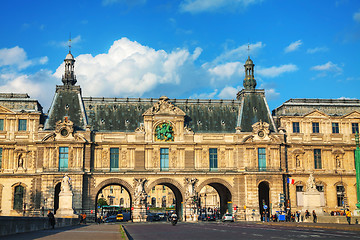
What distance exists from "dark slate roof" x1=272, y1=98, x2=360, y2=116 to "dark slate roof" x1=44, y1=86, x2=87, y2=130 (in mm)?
31937

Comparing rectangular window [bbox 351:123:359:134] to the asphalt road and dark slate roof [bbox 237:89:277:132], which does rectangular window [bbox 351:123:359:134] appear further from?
the asphalt road

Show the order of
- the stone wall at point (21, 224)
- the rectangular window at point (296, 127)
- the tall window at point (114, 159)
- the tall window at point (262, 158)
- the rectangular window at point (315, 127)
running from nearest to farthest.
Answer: the stone wall at point (21, 224) < the tall window at point (114, 159) < the tall window at point (262, 158) < the rectangular window at point (296, 127) < the rectangular window at point (315, 127)

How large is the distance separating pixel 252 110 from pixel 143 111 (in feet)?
58.3

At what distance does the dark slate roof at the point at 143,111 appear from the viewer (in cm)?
7538

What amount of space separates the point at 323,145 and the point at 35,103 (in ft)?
149

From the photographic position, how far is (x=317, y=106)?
79.3 metres

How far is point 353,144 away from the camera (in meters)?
77.4

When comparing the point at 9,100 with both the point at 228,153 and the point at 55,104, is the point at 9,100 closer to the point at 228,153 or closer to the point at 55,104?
the point at 55,104

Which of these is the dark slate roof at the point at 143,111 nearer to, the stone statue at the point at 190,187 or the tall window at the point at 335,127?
the stone statue at the point at 190,187

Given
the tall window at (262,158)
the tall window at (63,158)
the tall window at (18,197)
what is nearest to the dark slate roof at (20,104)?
the tall window at (63,158)

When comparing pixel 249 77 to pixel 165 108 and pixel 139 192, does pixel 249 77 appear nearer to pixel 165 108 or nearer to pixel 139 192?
pixel 165 108

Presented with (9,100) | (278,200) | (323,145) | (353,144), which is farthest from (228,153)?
(9,100)

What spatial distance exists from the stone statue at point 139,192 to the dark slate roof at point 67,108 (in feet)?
38.1

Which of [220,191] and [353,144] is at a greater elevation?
[353,144]
